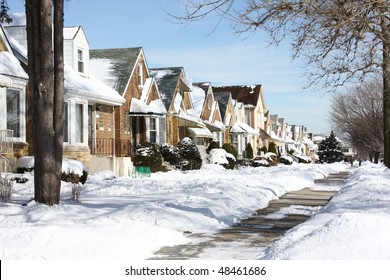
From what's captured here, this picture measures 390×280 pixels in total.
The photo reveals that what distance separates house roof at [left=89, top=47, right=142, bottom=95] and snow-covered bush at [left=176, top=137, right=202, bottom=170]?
18.6 feet

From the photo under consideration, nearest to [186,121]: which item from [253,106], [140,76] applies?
[140,76]

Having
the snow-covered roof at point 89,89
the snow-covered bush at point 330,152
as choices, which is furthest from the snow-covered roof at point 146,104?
the snow-covered bush at point 330,152

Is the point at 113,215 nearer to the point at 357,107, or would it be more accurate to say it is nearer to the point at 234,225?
the point at 234,225

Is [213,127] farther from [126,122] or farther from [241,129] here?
[126,122]

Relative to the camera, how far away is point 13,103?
21.0m

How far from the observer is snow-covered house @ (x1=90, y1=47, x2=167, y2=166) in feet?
103

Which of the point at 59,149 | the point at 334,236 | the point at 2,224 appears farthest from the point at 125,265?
the point at 59,149

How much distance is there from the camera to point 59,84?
485 inches

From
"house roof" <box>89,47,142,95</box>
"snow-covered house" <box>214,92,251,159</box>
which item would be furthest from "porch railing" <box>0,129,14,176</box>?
"snow-covered house" <box>214,92,251,159</box>

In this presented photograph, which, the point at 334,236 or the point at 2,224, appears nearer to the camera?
the point at 334,236

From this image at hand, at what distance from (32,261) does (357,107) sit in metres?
46.1

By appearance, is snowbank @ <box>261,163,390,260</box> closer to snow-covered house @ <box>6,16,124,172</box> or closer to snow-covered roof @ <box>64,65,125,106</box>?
snow-covered house @ <box>6,16,124,172</box>

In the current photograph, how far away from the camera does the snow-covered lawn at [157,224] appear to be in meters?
6.92

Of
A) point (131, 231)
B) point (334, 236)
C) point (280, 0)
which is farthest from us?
point (280, 0)
